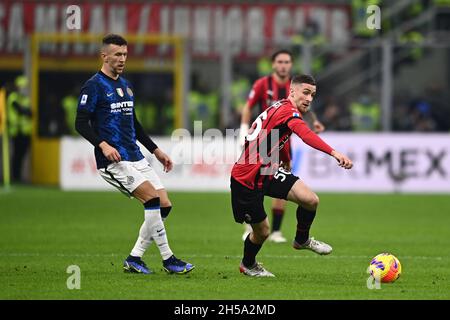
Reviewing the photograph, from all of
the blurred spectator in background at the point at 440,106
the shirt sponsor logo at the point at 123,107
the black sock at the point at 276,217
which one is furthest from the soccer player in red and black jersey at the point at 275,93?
the blurred spectator in background at the point at 440,106

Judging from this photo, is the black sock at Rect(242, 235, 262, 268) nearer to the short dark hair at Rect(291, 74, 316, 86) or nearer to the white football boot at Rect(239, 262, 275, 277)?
the white football boot at Rect(239, 262, 275, 277)

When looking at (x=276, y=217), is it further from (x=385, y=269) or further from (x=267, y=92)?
(x=385, y=269)

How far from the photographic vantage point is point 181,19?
30172mm

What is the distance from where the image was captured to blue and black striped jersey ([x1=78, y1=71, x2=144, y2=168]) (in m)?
10.5

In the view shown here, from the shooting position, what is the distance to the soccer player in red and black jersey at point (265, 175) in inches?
412

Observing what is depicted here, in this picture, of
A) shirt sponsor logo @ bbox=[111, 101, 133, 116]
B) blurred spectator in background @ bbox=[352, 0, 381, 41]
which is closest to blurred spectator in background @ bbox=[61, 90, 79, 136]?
blurred spectator in background @ bbox=[352, 0, 381, 41]

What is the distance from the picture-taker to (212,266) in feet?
37.7

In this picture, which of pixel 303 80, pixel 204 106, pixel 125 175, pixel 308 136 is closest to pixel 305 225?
pixel 308 136

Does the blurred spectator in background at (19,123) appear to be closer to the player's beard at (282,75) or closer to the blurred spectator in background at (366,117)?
the blurred spectator in background at (366,117)

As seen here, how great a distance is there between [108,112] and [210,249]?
10.7ft

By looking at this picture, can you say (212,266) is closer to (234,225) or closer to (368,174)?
(234,225)
